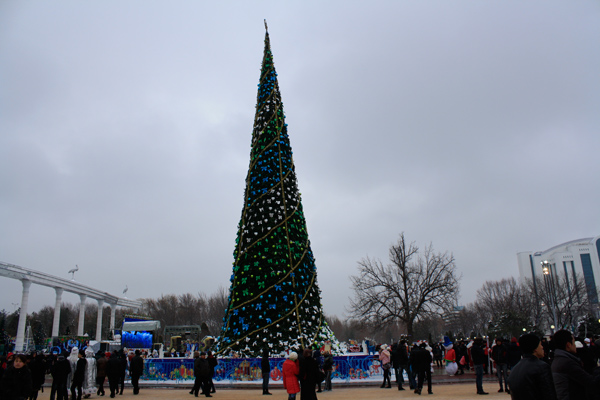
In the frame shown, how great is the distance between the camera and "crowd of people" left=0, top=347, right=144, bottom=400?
7.41m

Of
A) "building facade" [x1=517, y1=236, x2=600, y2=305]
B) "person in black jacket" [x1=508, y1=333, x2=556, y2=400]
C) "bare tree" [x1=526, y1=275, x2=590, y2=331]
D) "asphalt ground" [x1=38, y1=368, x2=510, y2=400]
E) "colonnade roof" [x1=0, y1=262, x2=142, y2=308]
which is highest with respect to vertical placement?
"building facade" [x1=517, y1=236, x2=600, y2=305]

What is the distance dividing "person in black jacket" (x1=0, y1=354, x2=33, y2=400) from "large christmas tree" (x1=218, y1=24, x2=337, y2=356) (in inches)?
392

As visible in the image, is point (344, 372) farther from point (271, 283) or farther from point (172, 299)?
point (172, 299)

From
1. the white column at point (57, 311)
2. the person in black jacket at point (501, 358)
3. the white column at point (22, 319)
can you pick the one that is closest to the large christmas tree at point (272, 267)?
the person in black jacket at point (501, 358)

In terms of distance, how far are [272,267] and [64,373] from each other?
796 cm

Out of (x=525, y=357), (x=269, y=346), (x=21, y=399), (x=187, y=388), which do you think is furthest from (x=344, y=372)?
(x=525, y=357)

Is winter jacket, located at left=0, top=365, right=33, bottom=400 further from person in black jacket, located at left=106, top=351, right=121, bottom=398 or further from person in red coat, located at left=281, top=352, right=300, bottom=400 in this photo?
person in black jacket, located at left=106, top=351, right=121, bottom=398

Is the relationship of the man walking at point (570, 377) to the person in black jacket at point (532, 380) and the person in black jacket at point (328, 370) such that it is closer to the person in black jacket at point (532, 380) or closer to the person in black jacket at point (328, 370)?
the person in black jacket at point (532, 380)

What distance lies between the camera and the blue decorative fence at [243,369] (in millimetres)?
16578

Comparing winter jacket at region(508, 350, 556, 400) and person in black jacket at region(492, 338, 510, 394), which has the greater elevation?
winter jacket at region(508, 350, 556, 400)

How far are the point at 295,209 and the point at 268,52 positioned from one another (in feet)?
27.8

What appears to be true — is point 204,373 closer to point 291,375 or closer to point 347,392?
point 347,392

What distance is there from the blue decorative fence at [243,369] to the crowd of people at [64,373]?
2810 millimetres

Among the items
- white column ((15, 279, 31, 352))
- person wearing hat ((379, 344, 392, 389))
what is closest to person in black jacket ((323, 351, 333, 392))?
person wearing hat ((379, 344, 392, 389))
